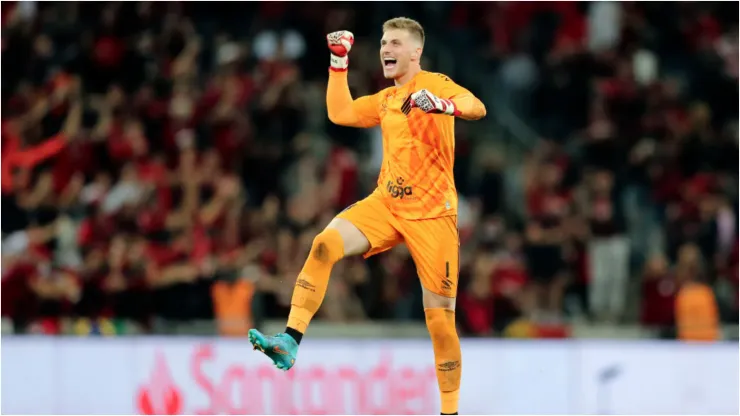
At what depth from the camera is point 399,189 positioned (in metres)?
8.77

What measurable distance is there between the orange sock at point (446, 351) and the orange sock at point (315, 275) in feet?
2.48

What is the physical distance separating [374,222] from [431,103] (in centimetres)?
109

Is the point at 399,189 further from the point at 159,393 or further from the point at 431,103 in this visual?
the point at 159,393

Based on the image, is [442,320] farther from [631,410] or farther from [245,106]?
[245,106]

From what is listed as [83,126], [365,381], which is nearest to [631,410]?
[365,381]

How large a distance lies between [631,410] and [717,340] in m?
1.32

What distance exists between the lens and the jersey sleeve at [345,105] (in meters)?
9.13

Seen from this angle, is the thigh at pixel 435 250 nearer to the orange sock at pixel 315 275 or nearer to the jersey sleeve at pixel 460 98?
the orange sock at pixel 315 275

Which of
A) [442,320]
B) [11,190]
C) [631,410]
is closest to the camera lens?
[442,320]

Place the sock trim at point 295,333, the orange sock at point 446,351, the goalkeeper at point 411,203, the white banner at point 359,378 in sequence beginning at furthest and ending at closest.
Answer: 1. the white banner at point 359,378
2. the orange sock at point 446,351
3. the goalkeeper at point 411,203
4. the sock trim at point 295,333

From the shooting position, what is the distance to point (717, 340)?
1384cm

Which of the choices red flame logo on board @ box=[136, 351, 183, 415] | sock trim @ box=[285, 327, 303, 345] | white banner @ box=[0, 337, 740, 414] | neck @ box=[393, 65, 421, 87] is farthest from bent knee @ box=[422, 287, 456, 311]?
red flame logo on board @ box=[136, 351, 183, 415]

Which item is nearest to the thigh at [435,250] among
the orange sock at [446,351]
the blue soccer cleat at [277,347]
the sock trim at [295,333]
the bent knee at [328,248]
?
the orange sock at [446,351]

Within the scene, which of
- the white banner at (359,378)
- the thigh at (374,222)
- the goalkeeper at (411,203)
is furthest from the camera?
the white banner at (359,378)
